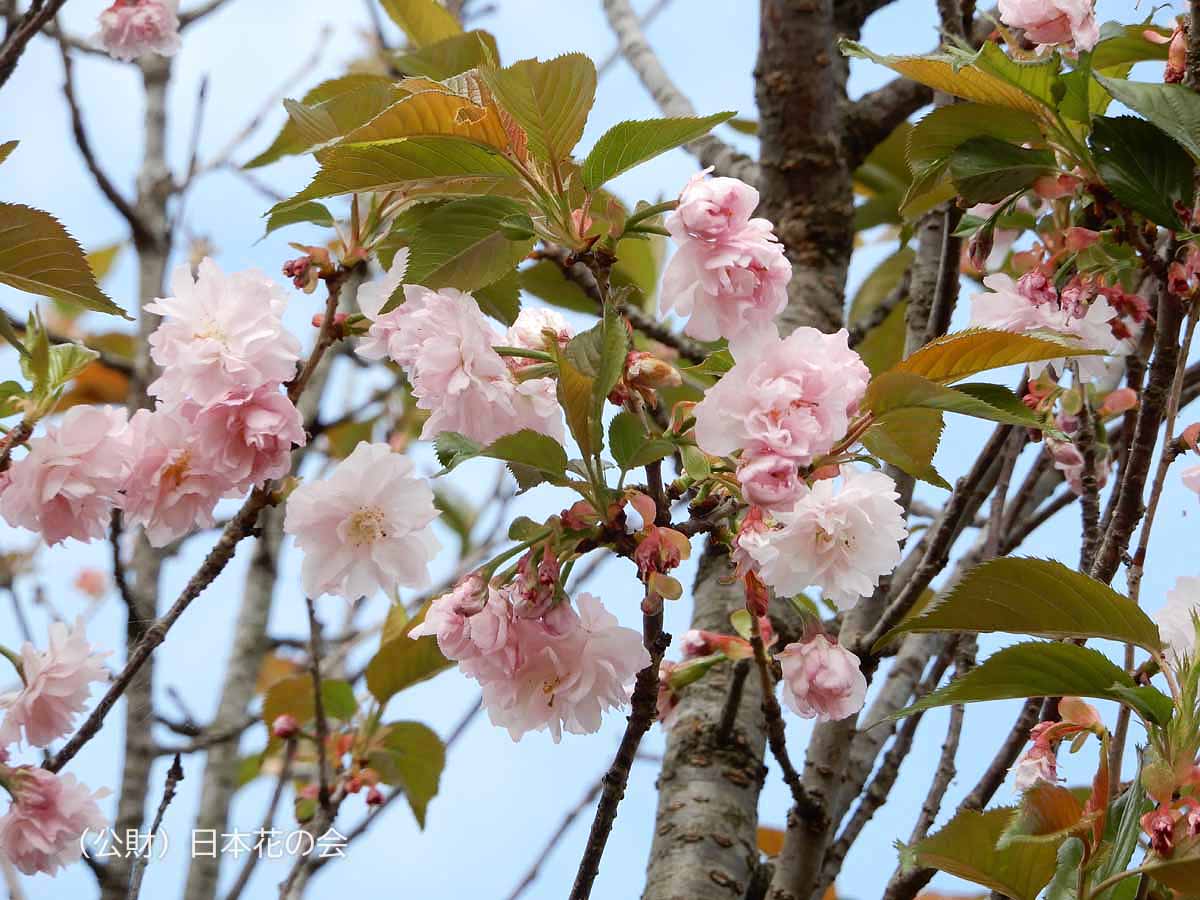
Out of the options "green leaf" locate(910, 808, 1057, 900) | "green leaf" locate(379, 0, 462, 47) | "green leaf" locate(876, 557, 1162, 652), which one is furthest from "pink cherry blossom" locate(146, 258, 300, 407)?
"green leaf" locate(379, 0, 462, 47)

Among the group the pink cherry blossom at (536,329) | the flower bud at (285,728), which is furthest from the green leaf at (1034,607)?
the flower bud at (285,728)

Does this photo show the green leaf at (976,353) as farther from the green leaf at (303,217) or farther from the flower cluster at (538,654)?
the green leaf at (303,217)

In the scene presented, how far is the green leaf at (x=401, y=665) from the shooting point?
1.69 meters

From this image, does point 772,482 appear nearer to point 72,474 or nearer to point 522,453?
point 522,453

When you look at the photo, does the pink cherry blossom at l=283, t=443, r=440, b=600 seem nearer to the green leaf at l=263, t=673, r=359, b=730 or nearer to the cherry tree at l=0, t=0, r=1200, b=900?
the cherry tree at l=0, t=0, r=1200, b=900

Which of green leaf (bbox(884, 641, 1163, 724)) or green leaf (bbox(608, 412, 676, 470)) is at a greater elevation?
green leaf (bbox(608, 412, 676, 470))

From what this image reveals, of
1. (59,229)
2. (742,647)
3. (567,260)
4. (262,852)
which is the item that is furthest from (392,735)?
(567,260)

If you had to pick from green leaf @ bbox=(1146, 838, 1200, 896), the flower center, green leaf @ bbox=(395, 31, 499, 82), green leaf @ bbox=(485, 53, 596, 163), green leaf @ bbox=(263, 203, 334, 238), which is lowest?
green leaf @ bbox=(1146, 838, 1200, 896)

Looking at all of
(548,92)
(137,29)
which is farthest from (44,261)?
(137,29)

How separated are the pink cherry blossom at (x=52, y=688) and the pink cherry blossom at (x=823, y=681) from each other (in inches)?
34.7

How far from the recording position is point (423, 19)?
1.79 meters

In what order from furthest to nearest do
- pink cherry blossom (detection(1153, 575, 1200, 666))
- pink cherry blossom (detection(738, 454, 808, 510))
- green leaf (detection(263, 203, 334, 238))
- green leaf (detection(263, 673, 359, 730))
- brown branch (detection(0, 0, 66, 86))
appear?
1. green leaf (detection(263, 673, 359, 730))
2. brown branch (detection(0, 0, 66, 86))
3. green leaf (detection(263, 203, 334, 238))
4. pink cherry blossom (detection(1153, 575, 1200, 666))
5. pink cherry blossom (detection(738, 454, 808, 510))

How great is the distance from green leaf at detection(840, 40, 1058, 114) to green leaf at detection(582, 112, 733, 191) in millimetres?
167

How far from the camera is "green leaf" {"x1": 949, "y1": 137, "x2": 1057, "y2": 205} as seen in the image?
0.98m
